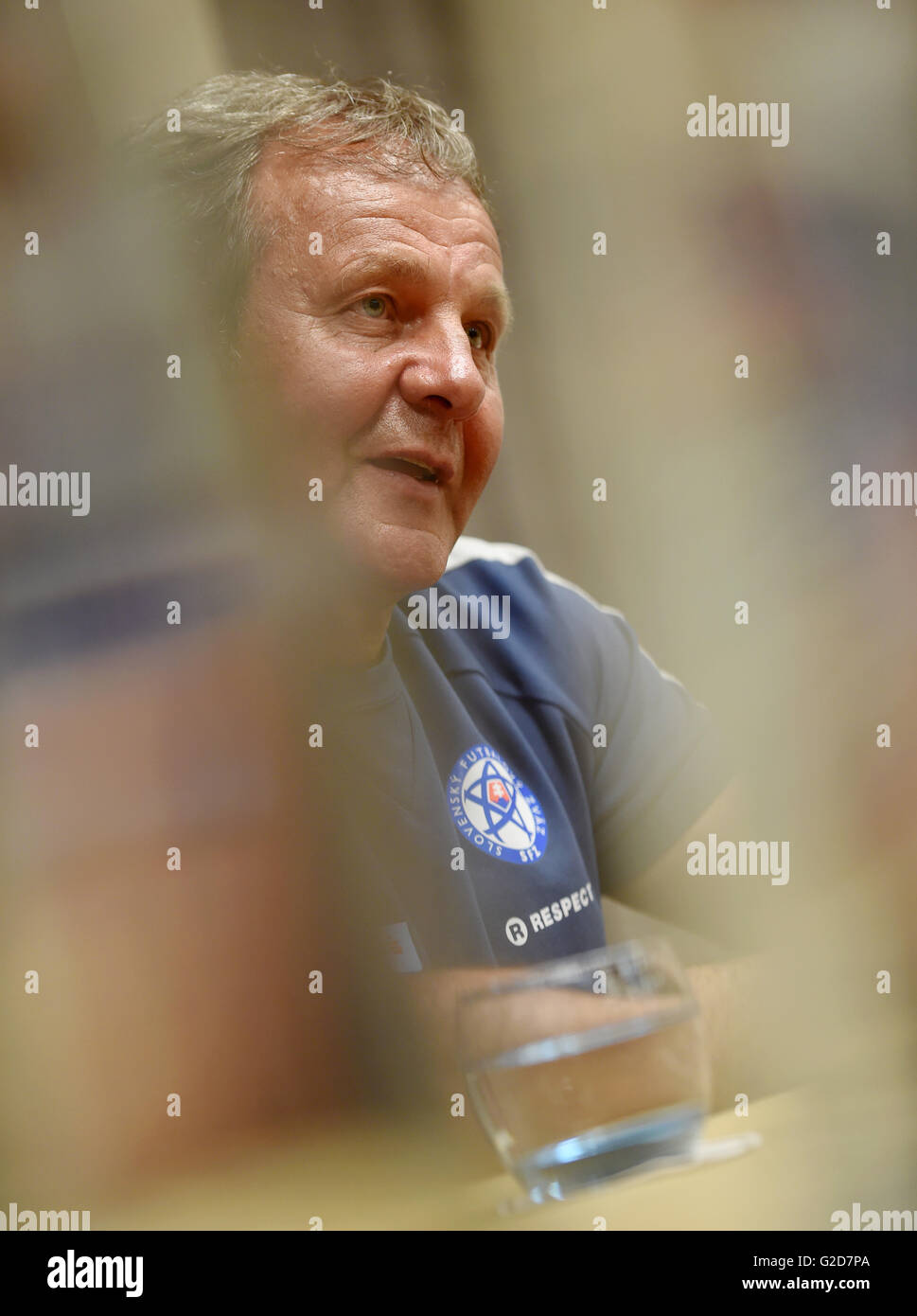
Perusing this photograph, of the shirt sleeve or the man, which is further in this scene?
the shirt sleeve

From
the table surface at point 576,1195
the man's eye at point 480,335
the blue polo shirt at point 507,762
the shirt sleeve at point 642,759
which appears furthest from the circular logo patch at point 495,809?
the man's eye at point 480,335

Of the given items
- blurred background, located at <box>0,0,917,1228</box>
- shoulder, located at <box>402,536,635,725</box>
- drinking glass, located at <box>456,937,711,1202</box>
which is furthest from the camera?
shoulder, located at <box>402,536,635,725</box>

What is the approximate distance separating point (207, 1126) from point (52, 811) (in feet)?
0.86

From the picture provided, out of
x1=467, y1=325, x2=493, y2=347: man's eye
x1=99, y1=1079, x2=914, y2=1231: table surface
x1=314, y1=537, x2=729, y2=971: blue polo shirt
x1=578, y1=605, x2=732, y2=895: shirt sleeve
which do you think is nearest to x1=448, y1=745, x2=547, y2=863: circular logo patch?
x1=314, y1=537, x2=729, y2=971: blue polo shirt

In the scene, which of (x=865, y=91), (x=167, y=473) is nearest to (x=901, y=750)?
(x=865, y=91)

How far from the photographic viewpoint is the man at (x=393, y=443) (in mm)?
898

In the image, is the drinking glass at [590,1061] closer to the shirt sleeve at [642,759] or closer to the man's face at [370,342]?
the man's face at [370,342]

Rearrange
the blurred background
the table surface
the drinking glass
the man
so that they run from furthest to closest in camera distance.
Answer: the man → the blurred background → the table surface → the drinking glass

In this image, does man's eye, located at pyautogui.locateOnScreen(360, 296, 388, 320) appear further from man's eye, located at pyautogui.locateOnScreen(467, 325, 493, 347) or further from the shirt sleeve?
the shirt sleeve

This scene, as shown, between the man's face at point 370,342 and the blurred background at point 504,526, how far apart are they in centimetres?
6

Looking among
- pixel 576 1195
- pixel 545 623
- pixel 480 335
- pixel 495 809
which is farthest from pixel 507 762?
pixel 576 1195

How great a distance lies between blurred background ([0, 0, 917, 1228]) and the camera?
79 cm
